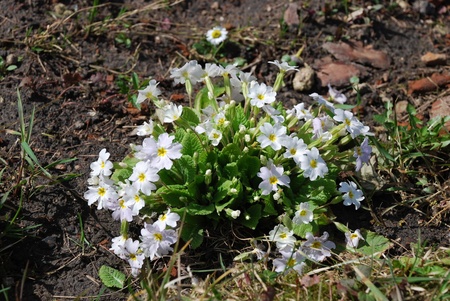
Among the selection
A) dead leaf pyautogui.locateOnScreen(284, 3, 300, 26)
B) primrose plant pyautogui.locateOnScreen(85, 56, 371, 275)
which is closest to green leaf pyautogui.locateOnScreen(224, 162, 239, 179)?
primrose plant pyautogui.locateOnScreen(85, 56, 371, 275)

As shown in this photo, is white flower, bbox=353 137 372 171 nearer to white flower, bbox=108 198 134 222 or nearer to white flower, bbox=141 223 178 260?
white flower, bbox=141 223 178 260

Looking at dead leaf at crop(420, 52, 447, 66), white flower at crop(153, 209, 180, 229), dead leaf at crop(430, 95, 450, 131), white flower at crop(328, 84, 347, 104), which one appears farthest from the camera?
dead leaf at crop(420, 52, 447, 66)

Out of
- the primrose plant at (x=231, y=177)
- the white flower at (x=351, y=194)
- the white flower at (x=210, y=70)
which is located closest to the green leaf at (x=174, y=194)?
the primrose plant at (x=231, y=177)

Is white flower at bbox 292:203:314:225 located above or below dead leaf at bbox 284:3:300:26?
below

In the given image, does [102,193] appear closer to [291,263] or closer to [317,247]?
[291,263]

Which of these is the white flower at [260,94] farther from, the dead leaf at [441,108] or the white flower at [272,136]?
the dead leaf at [441,108]

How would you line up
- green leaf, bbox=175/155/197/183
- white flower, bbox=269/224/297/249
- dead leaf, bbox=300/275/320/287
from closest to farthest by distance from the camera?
dead leaf, bbox=300/275/320/287, white flower, bbox=269/224/297/249, green leaf, bbox=175/155/197/183

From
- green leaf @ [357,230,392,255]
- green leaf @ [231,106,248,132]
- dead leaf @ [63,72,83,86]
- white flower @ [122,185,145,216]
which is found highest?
green leaf @ [231,106,248,132]

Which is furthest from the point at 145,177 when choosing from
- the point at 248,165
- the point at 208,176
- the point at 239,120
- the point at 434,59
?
the point at 434,59
